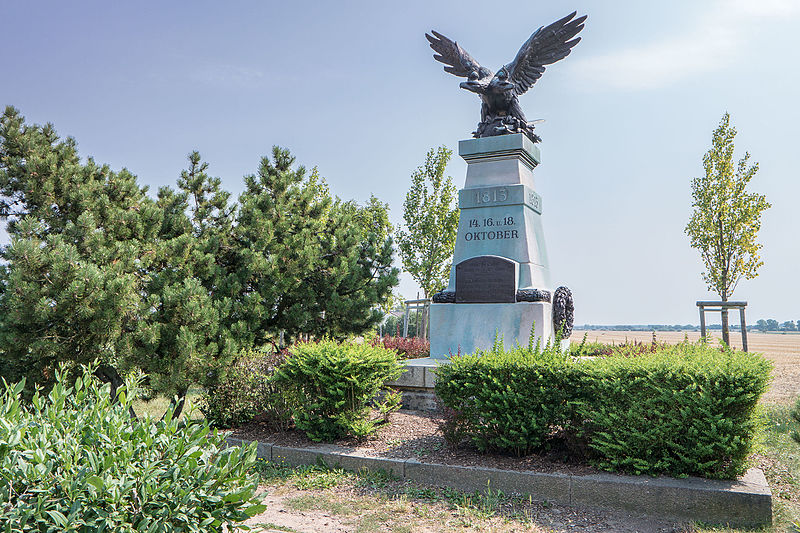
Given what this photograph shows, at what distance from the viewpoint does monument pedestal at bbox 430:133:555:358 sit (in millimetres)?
8781

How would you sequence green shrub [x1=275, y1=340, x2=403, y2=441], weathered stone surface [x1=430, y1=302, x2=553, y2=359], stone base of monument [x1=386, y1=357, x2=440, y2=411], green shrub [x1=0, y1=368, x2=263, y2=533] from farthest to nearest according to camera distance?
weathered stone surface [x1=430, y1=302, x2=553, y2=359] → stone base of monument [x1=386, y1=357, x2=440, y2=411] → green shrub [x1=275, y1=340, x2=403, y2=441] → green shrub [x1=0, y1=368, x2=263, y2=533]

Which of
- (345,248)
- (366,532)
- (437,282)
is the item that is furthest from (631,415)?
(437,282)

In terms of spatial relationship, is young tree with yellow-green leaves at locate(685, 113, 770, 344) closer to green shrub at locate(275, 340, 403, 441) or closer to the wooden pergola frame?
the wooden pergola frame

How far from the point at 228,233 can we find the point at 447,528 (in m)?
6.60

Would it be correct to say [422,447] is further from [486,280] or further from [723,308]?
[723,308]

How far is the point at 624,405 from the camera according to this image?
4668mm

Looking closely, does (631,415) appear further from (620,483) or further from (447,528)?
(447,528)

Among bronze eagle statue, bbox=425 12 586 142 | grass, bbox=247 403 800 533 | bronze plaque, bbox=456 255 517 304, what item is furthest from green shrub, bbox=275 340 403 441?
bronze eagle statue, bbox=425 12 586 142

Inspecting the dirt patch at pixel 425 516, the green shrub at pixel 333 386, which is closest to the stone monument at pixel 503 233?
the green shrub at pixel 333 386

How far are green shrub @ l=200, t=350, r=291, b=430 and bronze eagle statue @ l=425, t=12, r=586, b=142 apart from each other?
5.69m

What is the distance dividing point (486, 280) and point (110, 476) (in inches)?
283

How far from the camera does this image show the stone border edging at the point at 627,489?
413cm

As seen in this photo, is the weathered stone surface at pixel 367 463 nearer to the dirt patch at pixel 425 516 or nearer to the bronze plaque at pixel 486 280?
the dirt patch at pixel 425 516

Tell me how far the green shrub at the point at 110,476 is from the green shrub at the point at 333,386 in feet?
9.65
